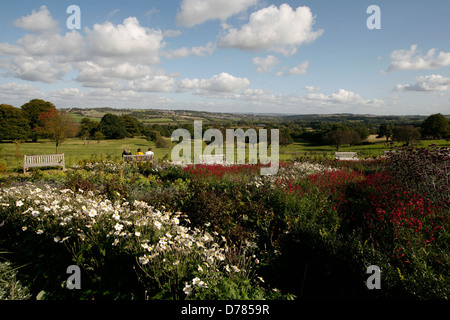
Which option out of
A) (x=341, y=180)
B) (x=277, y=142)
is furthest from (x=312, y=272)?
(x=277, y=142)

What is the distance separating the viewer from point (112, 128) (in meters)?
56.5

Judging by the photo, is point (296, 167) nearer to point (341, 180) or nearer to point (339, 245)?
point (341, 180)

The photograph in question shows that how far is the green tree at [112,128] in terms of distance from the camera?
55844mm

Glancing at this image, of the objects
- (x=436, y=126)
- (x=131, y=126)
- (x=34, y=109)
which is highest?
(x=34, y=109)

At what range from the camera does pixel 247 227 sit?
18.2ft

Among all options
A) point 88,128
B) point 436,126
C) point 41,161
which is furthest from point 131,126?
point 436,126

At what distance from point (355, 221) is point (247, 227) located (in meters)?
2.47

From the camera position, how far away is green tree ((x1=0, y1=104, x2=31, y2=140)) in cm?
4138

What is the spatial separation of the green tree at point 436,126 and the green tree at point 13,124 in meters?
64.4

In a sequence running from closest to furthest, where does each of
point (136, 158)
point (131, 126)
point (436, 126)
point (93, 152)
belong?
point (136, 158), point (93, 152), point (436, 126), point (131, 126)

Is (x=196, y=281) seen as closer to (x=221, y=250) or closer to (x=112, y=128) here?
(x=221, y=250)

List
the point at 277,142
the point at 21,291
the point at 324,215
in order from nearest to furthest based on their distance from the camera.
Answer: the point at 21,291 → the point at 324,215 → the point at 277,142

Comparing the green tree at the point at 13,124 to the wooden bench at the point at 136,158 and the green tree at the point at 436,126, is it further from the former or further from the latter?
the green tree at the point at 436,126

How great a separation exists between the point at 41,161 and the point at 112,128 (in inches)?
1762
